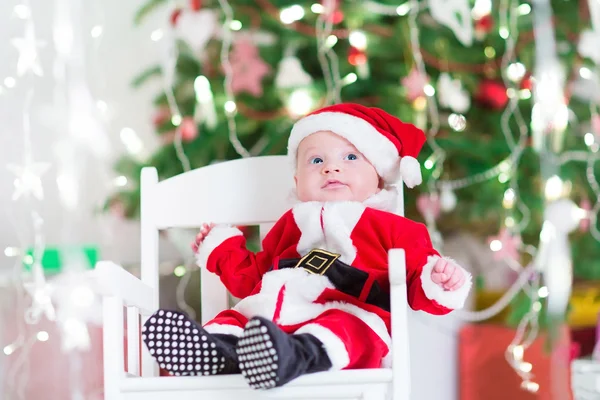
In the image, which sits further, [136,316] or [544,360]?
[544,360]

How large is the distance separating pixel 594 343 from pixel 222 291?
3.10 feet

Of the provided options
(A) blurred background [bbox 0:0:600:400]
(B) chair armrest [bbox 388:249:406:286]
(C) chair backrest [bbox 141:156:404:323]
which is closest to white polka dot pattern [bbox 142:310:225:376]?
(B) chair armrest [bbox 388:249:406:286]

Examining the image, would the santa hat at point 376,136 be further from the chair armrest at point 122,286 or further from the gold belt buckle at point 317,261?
the chair armrest at point 122,286

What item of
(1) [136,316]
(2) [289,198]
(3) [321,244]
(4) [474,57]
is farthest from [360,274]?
(4) [474,57]

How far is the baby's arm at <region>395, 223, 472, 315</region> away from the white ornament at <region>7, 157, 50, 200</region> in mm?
1070

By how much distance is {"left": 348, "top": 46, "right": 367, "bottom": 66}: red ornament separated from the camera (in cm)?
164

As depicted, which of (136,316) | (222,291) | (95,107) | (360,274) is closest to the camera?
(360,274)

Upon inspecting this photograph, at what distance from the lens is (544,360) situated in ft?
5.66

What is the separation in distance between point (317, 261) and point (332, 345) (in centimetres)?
16

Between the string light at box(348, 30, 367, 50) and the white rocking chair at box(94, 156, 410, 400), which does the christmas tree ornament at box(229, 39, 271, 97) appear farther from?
the white rocking chair at box(94, 156, 410, 400)

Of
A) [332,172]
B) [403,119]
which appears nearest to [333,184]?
[332,172]

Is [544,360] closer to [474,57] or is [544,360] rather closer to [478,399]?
[478,399]

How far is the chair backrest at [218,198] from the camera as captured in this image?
1293 mm

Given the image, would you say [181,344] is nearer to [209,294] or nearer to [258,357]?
[258,357]
